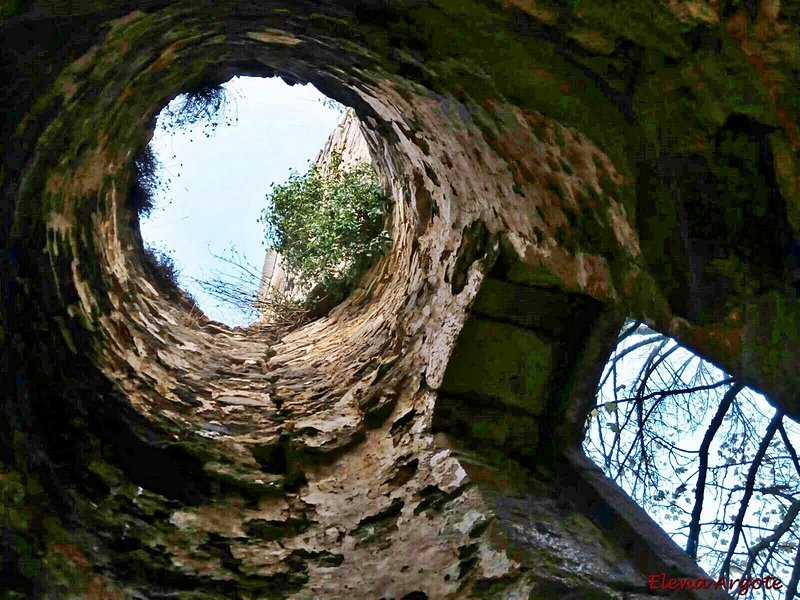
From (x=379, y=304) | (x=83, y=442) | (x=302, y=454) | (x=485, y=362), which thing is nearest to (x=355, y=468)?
(x=302, y=454)

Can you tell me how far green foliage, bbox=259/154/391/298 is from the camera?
4629 millimetres

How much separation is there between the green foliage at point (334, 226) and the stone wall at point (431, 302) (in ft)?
3.76

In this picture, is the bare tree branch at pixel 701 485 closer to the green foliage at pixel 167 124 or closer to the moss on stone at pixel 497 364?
the moss on stone at pixel 497 364

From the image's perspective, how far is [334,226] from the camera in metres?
4.73

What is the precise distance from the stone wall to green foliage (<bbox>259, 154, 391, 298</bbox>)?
114 cm

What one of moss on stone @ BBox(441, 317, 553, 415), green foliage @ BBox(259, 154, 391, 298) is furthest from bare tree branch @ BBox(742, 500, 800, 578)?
green foliage @ BBox(259, 154, 391, 298)

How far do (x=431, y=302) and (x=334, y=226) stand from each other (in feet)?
5.75

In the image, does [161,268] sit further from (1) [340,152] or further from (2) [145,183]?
(1) [340,152]

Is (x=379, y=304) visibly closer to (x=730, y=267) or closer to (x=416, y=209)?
(x=416, y=209)

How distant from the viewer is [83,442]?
8.00 feet

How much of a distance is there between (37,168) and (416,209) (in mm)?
1987

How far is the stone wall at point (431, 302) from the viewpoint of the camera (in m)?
1.56

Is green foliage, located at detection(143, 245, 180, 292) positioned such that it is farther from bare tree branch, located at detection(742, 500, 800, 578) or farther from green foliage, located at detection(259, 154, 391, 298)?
bare tree branch, located at detection(742, 500, 800, 578)

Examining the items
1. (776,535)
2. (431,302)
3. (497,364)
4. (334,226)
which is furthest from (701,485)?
(334,226)
